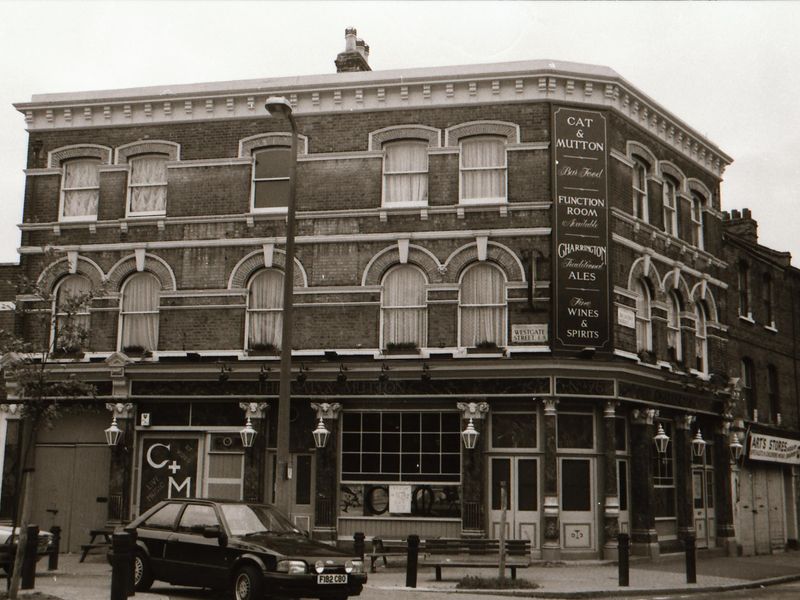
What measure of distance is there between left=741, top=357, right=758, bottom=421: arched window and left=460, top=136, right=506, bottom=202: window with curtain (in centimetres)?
1141

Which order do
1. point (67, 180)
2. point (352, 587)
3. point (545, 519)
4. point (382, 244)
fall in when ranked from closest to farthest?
point (352, 587), point (545, 519), point (382, 244), point (67, 180)

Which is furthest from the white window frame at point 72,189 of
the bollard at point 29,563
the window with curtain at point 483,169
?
the bollard at point 29,563

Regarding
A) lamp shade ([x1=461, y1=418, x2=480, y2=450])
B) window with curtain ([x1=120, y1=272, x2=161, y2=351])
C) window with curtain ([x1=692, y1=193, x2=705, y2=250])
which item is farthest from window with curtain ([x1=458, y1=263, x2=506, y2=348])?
window with curtain ([x1=120, y1=272, x2=161, y2=351])

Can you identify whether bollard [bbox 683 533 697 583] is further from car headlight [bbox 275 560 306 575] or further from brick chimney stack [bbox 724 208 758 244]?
brick chimney stack [bbox 724 208 758 244]

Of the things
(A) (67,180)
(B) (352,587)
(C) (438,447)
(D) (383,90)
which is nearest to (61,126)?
(A) (67,180)

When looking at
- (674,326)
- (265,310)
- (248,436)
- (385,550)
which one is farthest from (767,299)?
(248,436)

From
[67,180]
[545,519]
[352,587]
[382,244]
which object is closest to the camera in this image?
[352,587]

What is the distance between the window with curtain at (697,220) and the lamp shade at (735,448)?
540 centimetres

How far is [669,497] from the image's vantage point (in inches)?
993

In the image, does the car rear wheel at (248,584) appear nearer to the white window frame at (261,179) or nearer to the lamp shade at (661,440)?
the white window frame at (261,179)

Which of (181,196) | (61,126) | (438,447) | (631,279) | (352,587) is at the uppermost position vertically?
(61,126)

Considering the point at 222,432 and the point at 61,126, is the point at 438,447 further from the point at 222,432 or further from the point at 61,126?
the point at 61,126

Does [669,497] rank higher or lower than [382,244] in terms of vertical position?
lower

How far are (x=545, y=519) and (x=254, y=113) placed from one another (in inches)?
472
